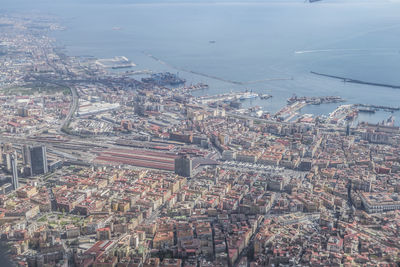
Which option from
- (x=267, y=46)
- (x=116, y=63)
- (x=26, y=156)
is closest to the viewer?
(x=26, y=156)

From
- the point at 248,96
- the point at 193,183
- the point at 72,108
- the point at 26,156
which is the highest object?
the point at 248,96

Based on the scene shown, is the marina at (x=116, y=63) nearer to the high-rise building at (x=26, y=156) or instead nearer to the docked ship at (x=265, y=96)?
the docked ship at (x=265, y=96)

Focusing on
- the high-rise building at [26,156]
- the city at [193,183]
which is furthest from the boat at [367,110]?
the high-rise building at [26,156]

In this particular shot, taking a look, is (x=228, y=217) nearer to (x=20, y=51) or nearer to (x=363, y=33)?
(x=20, y=51)

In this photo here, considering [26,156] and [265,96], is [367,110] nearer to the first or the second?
[265,96]

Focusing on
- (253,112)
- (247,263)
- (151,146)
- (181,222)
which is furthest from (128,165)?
(253,112)

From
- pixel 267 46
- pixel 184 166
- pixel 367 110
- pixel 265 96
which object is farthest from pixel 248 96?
pixel 267 46

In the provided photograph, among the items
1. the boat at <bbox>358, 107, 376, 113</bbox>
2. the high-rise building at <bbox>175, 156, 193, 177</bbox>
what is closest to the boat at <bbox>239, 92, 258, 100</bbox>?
the boat at <bbox>358, 107, 376, 113</bbox>
